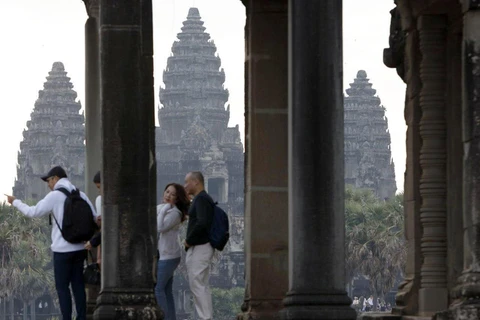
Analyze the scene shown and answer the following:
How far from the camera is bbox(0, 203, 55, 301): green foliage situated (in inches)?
4872

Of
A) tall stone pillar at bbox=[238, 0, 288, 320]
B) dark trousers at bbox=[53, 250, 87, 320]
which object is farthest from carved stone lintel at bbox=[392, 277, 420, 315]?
dark trousers at bbox=[53, 250, 87, 320]

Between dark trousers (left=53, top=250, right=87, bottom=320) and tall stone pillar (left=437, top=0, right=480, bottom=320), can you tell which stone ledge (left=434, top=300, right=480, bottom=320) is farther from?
dark trousers (left=53, top=250, right=87, bottom=320)

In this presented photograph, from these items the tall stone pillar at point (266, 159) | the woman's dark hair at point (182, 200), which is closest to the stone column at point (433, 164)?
the tall stone pillar at point (266, 159)

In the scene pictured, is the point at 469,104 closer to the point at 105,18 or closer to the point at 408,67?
the point at 105,18

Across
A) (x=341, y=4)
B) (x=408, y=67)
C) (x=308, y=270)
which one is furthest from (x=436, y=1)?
(x=308, y=270)

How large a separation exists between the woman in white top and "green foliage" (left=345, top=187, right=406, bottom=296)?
9539 centimetres

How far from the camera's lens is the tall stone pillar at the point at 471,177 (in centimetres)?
1869

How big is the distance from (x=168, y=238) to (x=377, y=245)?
105994 millimetres

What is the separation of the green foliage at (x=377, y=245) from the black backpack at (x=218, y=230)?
95934 millimetres

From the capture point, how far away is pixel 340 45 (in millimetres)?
20359

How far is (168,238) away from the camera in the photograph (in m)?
22.9

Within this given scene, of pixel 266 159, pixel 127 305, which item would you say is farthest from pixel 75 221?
pixel 266 159

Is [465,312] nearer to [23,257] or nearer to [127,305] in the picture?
[127,305]

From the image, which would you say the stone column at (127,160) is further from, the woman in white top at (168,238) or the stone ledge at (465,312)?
the stone ledge at (465,312)
